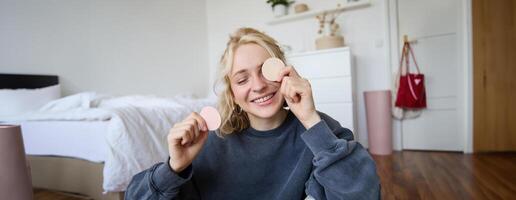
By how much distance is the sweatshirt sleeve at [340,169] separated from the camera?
1.81 ft

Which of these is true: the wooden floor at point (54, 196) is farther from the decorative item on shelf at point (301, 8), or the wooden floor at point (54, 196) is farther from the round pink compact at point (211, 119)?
the decorative item on shelf at point (301, 8)

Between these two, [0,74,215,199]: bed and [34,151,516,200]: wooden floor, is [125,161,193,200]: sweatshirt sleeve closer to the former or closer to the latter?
[0,74,215,199]: bed

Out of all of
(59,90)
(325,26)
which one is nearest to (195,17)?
(325,26)

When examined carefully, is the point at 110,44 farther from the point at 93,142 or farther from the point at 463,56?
the point at 463,56

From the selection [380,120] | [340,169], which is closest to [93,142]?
[340,169]

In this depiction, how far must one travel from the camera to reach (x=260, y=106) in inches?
29.0

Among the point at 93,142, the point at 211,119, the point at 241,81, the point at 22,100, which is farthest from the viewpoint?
the point at 22,100

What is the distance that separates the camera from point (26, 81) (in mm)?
2215

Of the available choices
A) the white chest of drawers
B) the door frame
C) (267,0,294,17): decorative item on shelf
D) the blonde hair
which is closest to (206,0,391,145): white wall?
the door frame

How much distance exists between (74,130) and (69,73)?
119 cm

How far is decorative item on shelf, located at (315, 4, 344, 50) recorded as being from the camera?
2965 mm

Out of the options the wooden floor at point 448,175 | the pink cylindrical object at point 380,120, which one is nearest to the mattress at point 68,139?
the wooden floor at point 448,175

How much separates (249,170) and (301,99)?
0.79 ft

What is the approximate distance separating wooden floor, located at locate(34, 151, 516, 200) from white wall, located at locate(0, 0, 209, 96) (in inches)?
43.3
